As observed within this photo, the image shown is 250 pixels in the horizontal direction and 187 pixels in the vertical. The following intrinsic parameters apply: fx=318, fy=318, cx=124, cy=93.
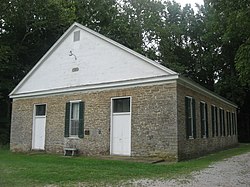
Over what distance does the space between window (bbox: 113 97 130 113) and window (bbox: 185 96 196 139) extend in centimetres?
266

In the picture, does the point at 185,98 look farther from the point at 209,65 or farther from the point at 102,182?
the point at 209,65

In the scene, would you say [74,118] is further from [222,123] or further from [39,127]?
[222,123]

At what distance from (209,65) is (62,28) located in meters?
16.5

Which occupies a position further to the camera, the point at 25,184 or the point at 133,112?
the point at 133,112

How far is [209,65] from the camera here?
114 ft

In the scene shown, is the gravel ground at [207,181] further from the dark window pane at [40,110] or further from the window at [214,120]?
the dark window pane at [40,110]

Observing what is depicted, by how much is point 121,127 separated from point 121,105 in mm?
1044

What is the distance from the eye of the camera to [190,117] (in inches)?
577

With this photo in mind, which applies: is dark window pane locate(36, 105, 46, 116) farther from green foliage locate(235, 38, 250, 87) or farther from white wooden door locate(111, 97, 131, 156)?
green foliage locate(235, 38, 250, 87)

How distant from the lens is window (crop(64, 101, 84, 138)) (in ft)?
52.2

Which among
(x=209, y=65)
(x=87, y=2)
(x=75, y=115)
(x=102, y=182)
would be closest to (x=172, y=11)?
(x=209, y=65)

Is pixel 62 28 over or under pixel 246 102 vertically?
over

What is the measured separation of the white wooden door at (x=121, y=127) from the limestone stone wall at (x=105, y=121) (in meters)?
0.26

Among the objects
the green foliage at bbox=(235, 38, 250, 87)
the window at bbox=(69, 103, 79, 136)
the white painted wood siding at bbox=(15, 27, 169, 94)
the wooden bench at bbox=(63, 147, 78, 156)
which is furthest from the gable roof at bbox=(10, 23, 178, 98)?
the green foliage at bbox=(235, 38, 250, 87)
